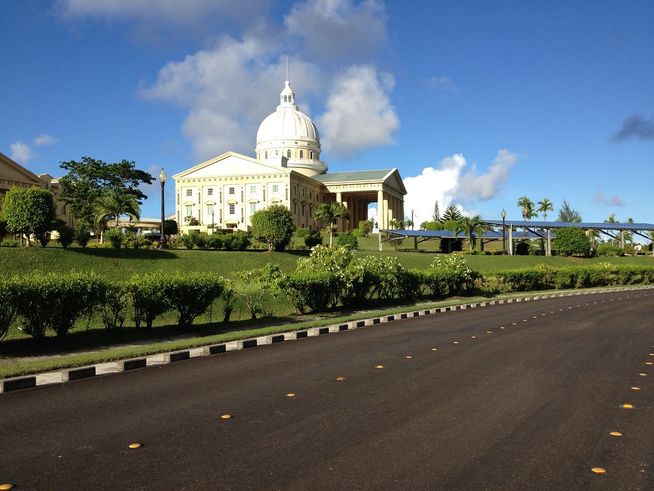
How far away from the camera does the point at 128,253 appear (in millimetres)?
31688

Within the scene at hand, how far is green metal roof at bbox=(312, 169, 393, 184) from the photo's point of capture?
96206 millimetres

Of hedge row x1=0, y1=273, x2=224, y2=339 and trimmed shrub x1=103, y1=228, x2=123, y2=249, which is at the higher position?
trimmed shrub x1=103, y1=228, x2=123, y2=249

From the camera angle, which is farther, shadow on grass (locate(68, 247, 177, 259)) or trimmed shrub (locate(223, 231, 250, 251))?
trimmed shrub (locate(223, 231, 250, 251))

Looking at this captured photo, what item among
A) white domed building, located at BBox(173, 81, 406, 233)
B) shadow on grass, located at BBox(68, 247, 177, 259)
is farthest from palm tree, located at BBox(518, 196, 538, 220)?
shadow on grass, located at BBox(68, 247, 177, 259)

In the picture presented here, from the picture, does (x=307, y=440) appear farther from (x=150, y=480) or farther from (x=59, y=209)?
(x=59, y=209)

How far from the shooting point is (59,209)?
67750 millimetres

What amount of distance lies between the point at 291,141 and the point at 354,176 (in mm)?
13276

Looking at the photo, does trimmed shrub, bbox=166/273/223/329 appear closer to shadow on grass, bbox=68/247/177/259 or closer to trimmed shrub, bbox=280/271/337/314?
trimmed shrub, bbox=280/271/337/314

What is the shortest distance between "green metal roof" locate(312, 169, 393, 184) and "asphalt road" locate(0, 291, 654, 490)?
85662 mm

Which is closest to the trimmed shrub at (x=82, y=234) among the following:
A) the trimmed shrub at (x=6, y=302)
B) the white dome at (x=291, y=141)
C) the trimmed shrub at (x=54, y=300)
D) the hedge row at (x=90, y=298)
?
the hedge row at (x=90, y=298)

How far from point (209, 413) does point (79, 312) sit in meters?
8.51

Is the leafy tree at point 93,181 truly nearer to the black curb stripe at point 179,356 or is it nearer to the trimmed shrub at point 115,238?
the trimmed shrub at point 115,238


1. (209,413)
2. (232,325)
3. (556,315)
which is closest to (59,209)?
(232,325)

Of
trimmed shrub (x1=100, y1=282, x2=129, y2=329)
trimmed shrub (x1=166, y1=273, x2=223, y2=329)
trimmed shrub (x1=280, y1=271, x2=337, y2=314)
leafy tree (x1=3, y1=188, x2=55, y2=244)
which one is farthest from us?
leafy tree (x1=3, y1=188, x2=55, y2=244)
